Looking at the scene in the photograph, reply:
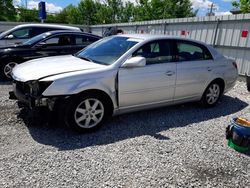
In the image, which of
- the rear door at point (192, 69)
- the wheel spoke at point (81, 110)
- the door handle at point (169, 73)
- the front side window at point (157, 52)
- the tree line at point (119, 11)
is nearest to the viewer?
the wheel spoke at point (81, 110)

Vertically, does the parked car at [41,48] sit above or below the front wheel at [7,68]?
above

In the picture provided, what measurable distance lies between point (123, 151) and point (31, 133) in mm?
1452

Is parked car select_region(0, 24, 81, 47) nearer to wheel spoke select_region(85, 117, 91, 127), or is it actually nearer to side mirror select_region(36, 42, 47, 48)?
side mirror select_region(36, 42, 47, 48)

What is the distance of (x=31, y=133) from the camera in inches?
149

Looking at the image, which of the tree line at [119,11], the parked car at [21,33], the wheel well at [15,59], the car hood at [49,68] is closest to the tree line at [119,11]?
the tree line at [119,11]

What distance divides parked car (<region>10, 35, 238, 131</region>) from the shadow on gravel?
0.76 feet

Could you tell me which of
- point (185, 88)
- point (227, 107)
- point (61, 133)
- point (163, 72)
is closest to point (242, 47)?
point (227, 107)

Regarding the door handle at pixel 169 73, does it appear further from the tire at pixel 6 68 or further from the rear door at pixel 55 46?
the tire at pixel 6 68

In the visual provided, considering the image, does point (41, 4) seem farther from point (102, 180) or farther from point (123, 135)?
point (102, 180)

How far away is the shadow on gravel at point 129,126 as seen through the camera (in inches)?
143

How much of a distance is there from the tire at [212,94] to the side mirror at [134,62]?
201cm

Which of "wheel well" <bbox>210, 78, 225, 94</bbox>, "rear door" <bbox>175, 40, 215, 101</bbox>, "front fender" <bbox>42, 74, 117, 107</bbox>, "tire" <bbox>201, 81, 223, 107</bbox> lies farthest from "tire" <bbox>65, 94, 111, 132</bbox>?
"wheel well" <bbox>210, 78, 225, 94</bbox>

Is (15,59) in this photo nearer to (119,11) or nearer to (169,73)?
(169,73)

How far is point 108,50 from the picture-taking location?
4.39m
